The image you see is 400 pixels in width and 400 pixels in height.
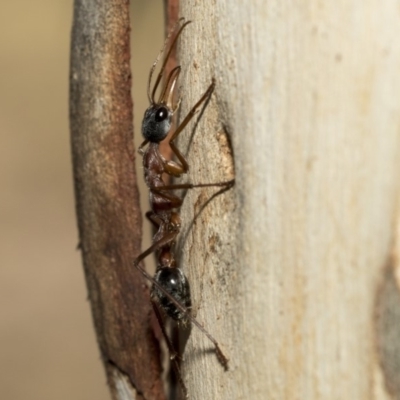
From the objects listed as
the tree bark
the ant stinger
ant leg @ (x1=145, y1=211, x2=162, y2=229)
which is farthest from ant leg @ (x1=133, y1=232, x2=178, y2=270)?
the tree bark

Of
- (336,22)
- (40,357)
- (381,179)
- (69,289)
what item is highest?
(336,22)

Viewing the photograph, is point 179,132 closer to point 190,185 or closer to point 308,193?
point 190,185

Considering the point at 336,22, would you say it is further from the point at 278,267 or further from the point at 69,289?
the point at 69,289

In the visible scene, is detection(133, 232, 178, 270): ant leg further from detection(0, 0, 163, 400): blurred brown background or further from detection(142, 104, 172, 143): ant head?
detection(0, 0, 163, 400): blurred brown background

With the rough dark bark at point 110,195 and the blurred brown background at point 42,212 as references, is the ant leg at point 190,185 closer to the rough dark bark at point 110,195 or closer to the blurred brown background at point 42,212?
the rough dark bark at point 110,195

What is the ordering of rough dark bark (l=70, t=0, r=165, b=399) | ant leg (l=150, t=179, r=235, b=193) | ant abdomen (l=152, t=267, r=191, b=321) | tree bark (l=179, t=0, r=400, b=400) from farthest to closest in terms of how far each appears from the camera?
rough dark bark (l=70, t=0, r=165, b=399) → ant abdomen (l=152, t=267, r=191, b=321) → ant leg (l=150, t=179, r=235, b=193) → tree bark (l=179, t=0, r=400, b=400)

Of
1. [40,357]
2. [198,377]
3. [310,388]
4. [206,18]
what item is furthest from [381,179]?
[40,357]

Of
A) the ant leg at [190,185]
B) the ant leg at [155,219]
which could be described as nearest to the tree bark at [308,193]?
the ant leg at [190,185]
